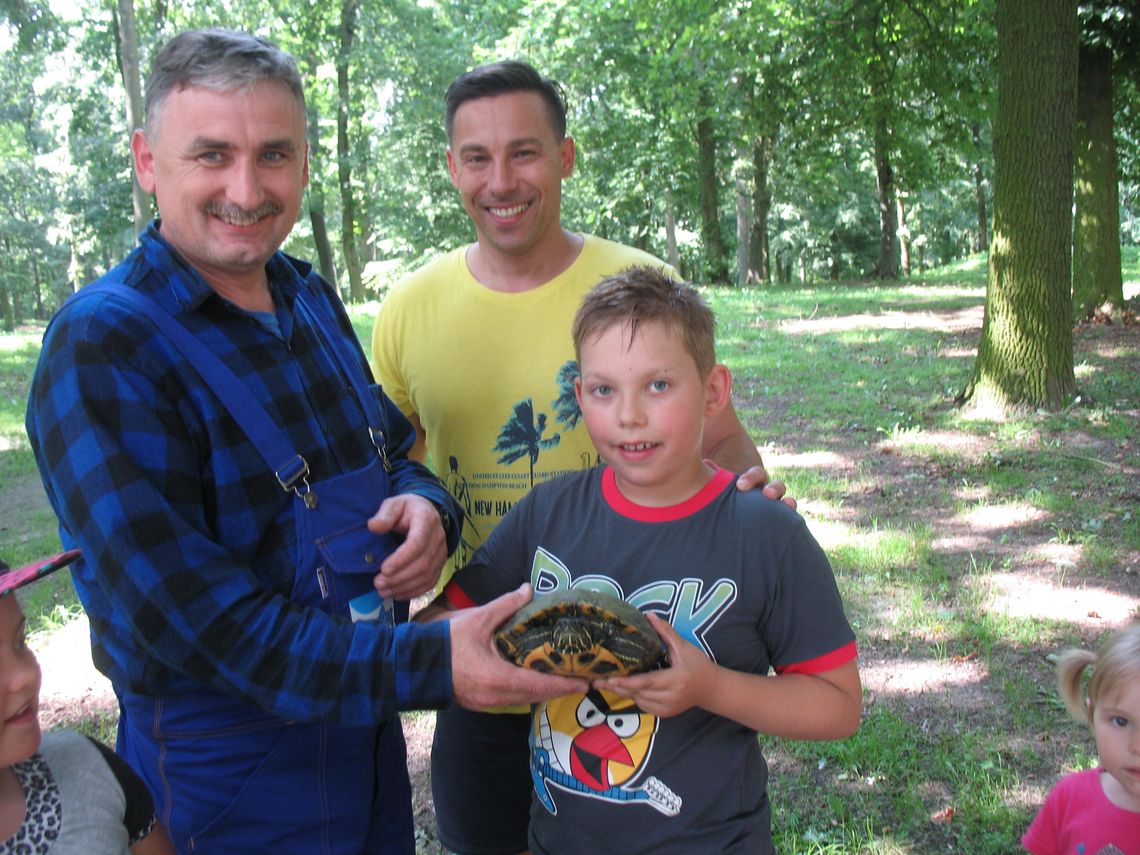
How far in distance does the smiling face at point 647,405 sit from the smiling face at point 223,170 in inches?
31.8

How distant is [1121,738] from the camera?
7.38 ft

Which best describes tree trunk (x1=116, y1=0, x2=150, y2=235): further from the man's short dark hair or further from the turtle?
the turtle

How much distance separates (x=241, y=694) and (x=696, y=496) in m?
1.06

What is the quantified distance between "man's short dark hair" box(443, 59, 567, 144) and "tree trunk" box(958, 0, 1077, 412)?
730 cm

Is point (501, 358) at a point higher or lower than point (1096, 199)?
lower

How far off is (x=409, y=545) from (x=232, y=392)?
522mm

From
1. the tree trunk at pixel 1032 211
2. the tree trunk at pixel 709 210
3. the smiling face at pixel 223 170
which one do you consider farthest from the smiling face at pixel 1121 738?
the tree trunk at pixel 709 210

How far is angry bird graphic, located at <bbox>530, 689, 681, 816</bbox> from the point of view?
1934mm

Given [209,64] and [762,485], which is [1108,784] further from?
[209,64]

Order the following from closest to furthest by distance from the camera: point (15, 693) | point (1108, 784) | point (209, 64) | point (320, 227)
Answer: point (15, 693)
point (209, 64)
point (1108, 784)
point (320, 227)

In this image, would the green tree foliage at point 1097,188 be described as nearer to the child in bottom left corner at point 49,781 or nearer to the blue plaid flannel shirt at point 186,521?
the blue plaid flannel shirt at point 186,521

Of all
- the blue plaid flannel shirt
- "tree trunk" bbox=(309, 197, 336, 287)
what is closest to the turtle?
the blue plaid flannel shirt

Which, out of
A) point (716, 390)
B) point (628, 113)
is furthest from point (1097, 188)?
point (628, 113)

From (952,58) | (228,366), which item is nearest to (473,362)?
(228,366)
